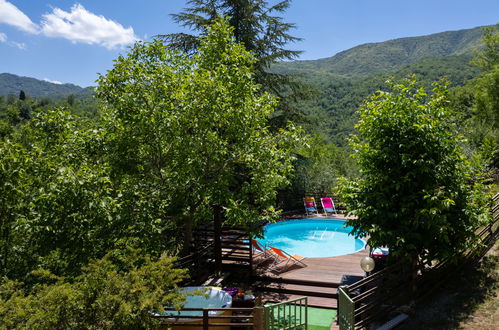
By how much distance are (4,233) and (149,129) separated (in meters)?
3.24

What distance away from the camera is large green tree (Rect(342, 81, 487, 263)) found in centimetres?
655

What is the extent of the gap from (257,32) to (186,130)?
34.9 ft

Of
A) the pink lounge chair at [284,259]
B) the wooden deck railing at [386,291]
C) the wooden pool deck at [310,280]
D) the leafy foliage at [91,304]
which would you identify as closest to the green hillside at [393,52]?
the pink lounge chair at [284,259]

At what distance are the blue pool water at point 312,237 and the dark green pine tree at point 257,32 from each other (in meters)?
5.17

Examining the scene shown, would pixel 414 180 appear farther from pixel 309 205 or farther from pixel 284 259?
pixel 309 205

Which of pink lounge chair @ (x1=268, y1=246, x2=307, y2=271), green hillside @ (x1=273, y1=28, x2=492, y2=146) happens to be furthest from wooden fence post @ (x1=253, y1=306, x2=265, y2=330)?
green hillside @ (x1=273, y1=28, x2=492, y2=146)

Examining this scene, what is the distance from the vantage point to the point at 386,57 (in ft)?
546

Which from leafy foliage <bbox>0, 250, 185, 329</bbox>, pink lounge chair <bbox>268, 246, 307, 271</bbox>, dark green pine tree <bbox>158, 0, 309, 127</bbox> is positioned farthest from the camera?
dark green pine tree <bbox>158, 0, 309, 127</bbox>

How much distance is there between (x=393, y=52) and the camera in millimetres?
170375

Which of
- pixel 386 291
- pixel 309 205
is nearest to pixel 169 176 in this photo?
pixel 386 291

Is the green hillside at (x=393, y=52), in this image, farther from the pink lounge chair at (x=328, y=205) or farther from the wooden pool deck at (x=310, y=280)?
the wooden pool deck at (x=310, y=280)

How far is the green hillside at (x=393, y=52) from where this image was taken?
513 feet

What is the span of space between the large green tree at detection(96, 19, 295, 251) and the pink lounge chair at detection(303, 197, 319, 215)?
9369 mm

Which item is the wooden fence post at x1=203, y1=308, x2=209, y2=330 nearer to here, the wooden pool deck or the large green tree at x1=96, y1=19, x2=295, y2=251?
the large green tree at x1=96, y1=19, x2=295, y2=251
